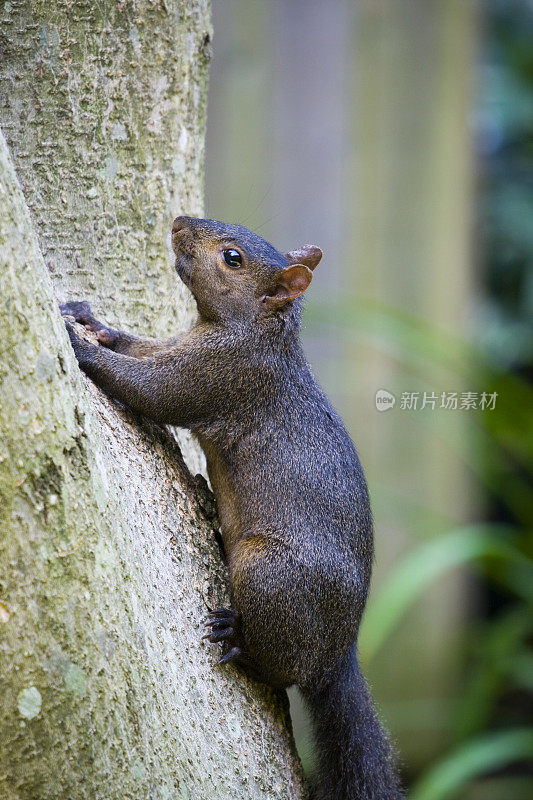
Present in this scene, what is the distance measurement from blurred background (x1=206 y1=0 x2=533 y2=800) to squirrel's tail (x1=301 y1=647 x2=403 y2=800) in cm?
272

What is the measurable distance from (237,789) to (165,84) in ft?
7.02

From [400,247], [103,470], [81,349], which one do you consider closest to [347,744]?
[103,470]

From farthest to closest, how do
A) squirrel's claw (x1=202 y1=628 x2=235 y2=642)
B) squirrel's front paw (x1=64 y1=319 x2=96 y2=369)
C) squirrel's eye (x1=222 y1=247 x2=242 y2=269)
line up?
squirrel's eye (x1=222 y1=247 x2=242 y2=269) → squirrel's front paw (x1=64 y1=319 x2=96 y2=369) → squirrel's claw (x1=202 y1=628 x2=235 y2=642)

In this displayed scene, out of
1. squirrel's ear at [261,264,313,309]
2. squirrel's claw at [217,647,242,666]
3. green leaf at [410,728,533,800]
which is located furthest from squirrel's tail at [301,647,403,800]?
green leaf at [410,728,533,800]

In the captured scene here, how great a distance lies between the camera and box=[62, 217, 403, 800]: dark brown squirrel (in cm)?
255

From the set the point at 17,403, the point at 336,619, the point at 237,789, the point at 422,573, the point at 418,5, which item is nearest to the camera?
the point at 17,403

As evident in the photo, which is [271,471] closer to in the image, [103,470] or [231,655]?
[231,655]

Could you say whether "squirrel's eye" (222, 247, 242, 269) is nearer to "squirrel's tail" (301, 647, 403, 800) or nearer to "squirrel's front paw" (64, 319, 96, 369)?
"squirrel's front paw" (64, 319, 96, 369)

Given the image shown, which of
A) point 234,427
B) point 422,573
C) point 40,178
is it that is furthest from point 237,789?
point 422,573

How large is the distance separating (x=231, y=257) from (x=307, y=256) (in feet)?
0.96

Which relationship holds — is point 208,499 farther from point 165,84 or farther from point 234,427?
Answer: point 165,84

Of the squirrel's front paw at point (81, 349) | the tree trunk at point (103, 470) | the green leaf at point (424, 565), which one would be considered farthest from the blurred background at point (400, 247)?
the squirrel's front paw at point (81, 349)

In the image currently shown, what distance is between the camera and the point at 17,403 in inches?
65.3

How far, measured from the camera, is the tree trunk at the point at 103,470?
1702mm
